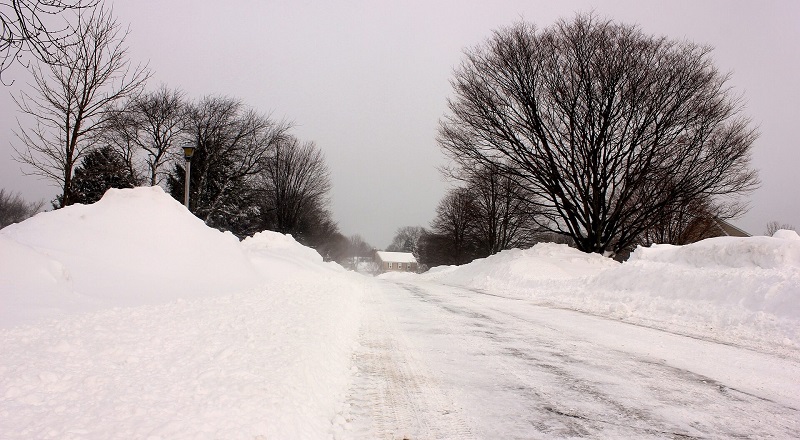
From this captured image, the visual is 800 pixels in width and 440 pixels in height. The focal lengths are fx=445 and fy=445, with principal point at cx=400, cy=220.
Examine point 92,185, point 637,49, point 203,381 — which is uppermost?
point 637,49

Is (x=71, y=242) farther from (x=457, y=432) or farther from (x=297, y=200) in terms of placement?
(x=297, y=200)

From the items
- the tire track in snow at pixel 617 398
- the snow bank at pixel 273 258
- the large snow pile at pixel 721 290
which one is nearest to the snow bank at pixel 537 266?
the large snow pile at pixel 721 290

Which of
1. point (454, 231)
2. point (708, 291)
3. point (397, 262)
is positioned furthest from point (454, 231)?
point (397, 262)

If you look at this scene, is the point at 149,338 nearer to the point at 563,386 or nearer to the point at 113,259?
the point at 113,259

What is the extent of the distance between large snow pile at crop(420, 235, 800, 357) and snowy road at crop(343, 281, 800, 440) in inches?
63.2

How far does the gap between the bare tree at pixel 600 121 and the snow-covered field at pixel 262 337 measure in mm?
9650

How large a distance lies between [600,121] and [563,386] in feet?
61.6

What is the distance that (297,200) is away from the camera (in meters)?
41.2

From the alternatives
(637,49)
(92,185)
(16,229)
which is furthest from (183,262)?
(92,185)

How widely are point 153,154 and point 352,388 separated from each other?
3319cm

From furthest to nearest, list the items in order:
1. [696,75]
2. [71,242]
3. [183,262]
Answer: [696,75]
[183,262]
[71,242]

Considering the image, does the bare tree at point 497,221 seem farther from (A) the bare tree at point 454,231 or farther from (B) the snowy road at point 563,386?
(B) the snowy road at point 563,386

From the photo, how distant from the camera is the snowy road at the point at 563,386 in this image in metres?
3.29

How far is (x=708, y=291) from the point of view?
31.5 feet
